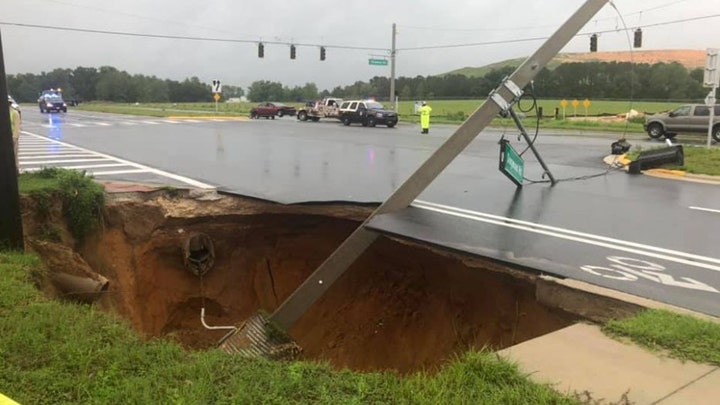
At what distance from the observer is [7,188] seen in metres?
6.04

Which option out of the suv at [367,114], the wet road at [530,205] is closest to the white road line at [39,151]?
the wet road at [530,205]

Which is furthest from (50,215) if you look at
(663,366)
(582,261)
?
(663,366)

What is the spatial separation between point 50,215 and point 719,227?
30.9ft

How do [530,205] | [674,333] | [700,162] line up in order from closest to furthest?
1. [674,333]
2. [530,205]
3. [700,162]

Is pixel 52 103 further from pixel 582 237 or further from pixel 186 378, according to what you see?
pixel 186 378

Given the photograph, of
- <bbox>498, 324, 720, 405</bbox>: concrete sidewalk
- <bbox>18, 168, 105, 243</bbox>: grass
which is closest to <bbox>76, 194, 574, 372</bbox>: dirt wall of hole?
<bbox>18, 168, 105, 243</bbox>: grass

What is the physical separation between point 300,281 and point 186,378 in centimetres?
637

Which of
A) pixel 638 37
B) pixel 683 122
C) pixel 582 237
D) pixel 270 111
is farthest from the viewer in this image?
pixel 270 111

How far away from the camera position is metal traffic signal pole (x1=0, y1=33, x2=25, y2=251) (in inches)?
235

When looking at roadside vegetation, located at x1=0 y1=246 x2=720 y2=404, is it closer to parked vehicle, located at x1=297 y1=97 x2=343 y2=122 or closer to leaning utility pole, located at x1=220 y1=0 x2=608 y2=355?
leaning utility pole, located at x1=220 y1=0 x2=608 y2=355

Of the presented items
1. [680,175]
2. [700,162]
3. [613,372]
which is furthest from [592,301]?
[700,162]

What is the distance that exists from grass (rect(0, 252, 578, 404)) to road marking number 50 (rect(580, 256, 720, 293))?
268 cm

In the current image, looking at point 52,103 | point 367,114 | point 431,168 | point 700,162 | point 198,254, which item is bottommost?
point 198,254

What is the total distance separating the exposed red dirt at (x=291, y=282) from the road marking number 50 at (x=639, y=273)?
132 centimetres
